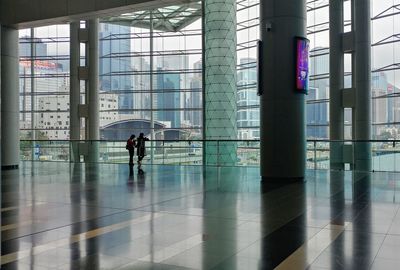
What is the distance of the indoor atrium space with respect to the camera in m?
5.21

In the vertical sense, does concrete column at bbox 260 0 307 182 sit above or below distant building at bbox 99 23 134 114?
below

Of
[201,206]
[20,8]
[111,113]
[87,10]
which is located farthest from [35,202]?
[111,113]

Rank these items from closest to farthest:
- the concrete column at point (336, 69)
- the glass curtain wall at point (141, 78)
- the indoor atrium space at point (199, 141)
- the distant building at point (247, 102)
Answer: the indoor atrium space at point (199, 141) → the concrete column at point (336, 69) → the distant building at point (247, 102) → the glass curtain wall at point (141, 78)

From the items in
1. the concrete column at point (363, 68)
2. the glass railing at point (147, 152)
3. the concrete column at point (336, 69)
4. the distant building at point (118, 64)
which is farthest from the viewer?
the distant building at point (118, 64)

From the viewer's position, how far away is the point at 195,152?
30344 millimetres

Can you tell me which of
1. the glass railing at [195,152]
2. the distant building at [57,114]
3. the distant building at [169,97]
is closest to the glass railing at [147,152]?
the glass railing at [195,152]

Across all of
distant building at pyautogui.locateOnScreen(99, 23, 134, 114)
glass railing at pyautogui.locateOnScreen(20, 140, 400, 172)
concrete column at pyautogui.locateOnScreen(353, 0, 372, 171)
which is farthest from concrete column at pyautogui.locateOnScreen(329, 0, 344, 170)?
distant building at pyautogui.locateOnScreen(99, 23, 134, 114)

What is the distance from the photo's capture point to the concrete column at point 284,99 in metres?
11.7

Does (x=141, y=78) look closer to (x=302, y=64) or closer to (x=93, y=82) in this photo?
(x=93, y=82)

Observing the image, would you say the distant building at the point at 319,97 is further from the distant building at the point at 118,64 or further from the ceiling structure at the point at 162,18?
the distant building at the point at 118,64

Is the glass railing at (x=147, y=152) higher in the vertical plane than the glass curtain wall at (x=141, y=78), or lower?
lower

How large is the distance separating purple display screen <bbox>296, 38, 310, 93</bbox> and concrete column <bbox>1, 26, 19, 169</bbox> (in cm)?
1132

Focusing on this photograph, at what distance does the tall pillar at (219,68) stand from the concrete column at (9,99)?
1274cm

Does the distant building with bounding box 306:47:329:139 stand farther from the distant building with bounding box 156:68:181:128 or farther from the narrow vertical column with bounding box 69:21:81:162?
the narrow vertical column with bounding box 69:21:81:162
